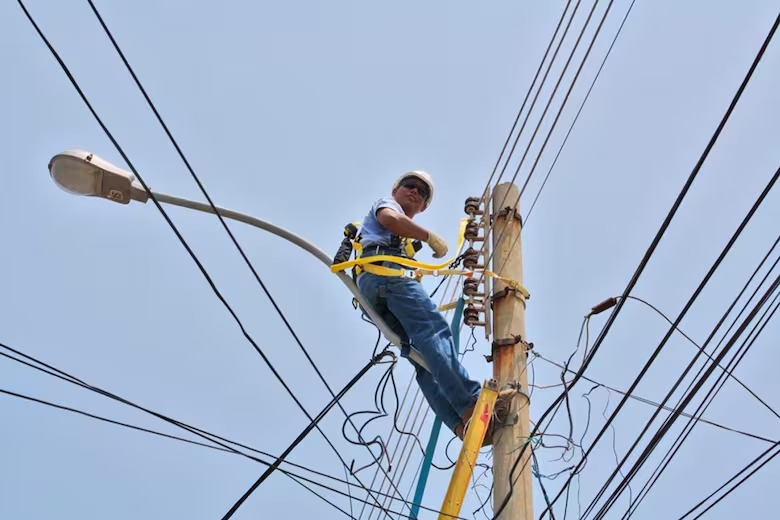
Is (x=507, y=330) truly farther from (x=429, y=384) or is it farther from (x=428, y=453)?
(x=428, y=453)

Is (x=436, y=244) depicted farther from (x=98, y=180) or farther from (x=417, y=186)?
(x=98, y=180)

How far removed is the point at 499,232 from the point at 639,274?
1.77m

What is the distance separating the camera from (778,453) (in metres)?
3.76

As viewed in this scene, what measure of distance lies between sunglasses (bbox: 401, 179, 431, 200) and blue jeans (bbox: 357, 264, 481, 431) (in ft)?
2.90

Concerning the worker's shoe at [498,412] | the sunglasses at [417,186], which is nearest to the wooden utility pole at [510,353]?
the worker's shoe at [498,412]

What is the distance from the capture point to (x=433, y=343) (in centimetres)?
425

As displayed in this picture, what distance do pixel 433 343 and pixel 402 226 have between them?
823mm

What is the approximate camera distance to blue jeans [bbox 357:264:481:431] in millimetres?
4176

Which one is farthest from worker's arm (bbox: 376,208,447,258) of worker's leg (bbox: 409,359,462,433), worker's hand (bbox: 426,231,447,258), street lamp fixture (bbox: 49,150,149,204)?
street lamp fixture (bbox: 49,150,149,204)

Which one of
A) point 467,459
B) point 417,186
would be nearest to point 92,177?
point 417,186

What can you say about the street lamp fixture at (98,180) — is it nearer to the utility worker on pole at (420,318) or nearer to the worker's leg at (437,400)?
the utility worker on pole at (420,318)

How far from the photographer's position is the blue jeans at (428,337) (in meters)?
4.18

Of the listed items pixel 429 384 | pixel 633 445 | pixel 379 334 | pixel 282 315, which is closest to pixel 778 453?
pixel 633 445

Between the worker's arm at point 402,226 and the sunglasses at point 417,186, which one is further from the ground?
the sunglasses at point 417,186
